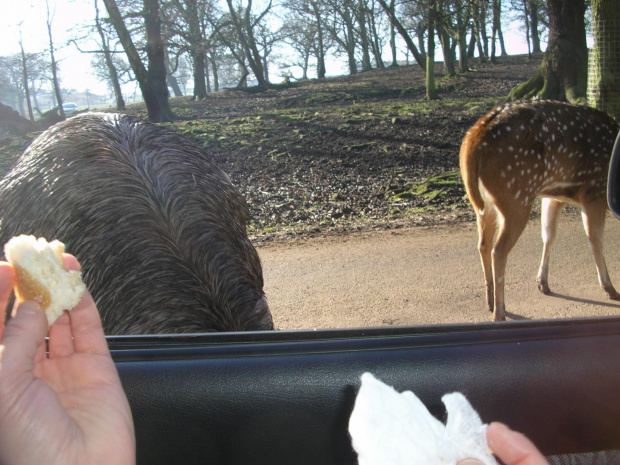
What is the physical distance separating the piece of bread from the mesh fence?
9657 mm

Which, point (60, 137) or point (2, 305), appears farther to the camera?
point (60, 137)

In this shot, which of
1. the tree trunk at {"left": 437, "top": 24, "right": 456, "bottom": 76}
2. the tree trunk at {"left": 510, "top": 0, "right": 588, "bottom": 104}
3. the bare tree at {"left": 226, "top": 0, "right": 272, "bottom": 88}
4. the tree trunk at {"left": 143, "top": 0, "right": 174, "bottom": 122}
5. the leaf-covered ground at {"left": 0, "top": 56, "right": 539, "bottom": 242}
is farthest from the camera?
the bare tree at {"left": 226, "top": 0, "right": 272, "bottom": 88}

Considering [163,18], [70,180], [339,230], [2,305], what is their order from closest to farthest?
[2,305] < [70,180] < [339,230] < [163,18]

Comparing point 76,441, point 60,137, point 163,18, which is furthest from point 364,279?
point 163,18

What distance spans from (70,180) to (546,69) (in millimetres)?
11600

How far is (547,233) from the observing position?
5551 mm

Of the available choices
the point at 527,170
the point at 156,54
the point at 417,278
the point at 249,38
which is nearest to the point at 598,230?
the point at 527,170

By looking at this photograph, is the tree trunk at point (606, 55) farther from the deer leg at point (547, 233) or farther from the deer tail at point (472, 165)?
the deer tail at point (472, 165)

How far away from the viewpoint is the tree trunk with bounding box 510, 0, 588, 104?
11.5 meters

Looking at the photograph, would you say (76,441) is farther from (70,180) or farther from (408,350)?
(70,180)

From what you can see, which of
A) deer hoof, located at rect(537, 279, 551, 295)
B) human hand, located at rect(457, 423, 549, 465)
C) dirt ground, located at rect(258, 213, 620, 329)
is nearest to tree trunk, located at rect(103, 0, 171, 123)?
dirt ground, located at rect(258, 213, 620, 329)

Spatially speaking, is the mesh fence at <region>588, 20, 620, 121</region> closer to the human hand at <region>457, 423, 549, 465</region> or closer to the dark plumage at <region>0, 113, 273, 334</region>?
the dark plumage at <region>0, 113, 273, 334</region>

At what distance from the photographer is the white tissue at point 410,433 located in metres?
0.98

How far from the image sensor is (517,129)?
189 inches
